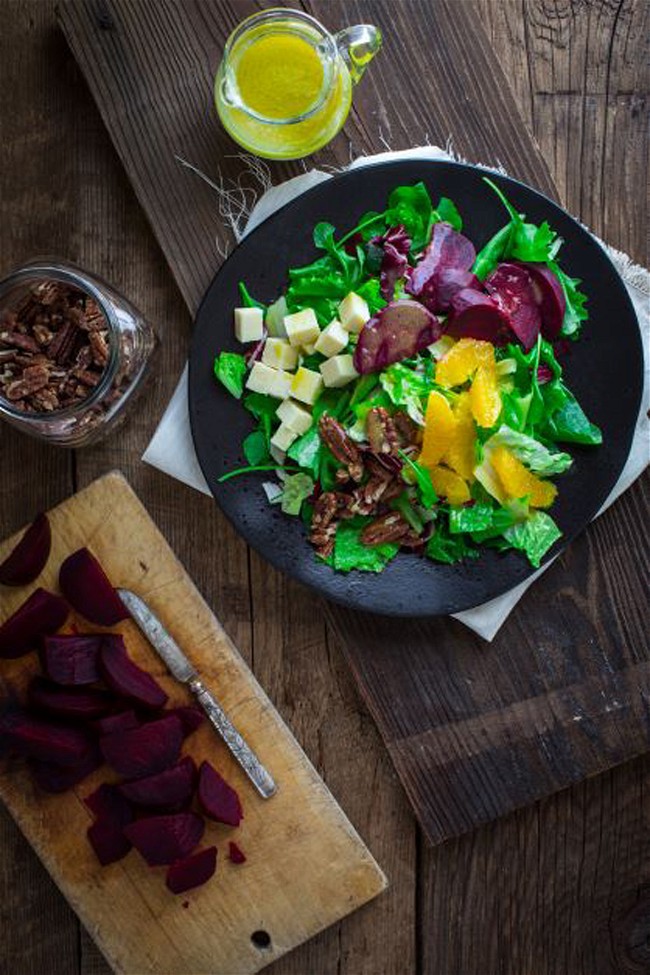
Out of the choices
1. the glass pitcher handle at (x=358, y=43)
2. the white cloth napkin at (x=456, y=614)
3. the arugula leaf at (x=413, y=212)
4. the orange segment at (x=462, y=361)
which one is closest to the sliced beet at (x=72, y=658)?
the white cloth napkin at (x=456, y=614)

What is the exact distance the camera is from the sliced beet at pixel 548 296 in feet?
5.14

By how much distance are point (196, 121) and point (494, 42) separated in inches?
24.7

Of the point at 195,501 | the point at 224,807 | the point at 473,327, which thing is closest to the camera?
the point at 473,327

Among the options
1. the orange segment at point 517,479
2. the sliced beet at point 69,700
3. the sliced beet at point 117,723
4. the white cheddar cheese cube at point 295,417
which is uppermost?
the white cheddar cheese cube at point 295,417

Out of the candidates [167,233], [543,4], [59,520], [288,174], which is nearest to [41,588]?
[59,520]

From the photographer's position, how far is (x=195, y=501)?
70.1 inches

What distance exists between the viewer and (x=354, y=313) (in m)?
1.56

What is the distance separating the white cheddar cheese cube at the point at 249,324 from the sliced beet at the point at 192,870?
3.13ft

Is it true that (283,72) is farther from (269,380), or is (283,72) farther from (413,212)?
(269,380)

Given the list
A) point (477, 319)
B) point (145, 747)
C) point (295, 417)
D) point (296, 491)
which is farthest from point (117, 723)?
point (477, 319)

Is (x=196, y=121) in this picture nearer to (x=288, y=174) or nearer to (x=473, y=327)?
(x=288, y=174)

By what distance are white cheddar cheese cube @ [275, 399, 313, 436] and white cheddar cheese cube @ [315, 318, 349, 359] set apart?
4.5 inches

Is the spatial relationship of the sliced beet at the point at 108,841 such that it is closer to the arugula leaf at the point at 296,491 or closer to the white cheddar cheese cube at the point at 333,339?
the arugula leaf at the point at 296,491

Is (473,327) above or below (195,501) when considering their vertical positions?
above
